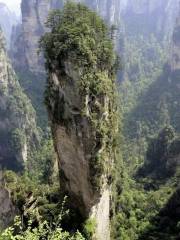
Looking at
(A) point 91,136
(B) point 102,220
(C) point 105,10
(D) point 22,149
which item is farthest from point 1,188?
(C) point 105,10

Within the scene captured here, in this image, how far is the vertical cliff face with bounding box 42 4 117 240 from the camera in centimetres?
3478

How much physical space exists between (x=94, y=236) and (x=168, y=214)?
1414 centimetres

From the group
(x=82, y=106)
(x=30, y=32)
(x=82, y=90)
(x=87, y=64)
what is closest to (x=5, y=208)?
(x=82, y=106)

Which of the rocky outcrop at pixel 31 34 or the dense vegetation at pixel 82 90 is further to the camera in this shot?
the rocky outcrop at pixel 31 34

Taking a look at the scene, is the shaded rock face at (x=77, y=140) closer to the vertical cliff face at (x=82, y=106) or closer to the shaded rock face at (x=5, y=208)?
the vertical cliff face at (x=82, y=106)

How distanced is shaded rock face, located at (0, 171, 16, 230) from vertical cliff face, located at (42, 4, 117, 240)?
5.32 meters

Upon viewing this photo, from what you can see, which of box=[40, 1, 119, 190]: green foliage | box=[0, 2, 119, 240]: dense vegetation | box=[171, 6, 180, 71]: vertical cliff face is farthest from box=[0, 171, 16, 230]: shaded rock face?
box=[171, 6, 180, 71]: vertical cliff face

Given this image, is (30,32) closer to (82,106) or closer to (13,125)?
(13,125)

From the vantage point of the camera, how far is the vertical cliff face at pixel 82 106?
114ft

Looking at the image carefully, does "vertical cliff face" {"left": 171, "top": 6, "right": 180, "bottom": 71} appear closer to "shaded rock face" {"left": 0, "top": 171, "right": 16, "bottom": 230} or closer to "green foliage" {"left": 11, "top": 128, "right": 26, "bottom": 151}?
"green foliage" {"left": 11, "top": 128, "right": 26, "bottom": 151}

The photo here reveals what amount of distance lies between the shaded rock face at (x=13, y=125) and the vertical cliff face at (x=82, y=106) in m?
59.9

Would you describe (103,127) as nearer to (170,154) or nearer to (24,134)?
(170,154)

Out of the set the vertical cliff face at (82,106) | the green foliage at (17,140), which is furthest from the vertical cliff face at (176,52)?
the vertical cliff face at (82,106)

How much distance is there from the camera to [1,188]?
4453 cm
